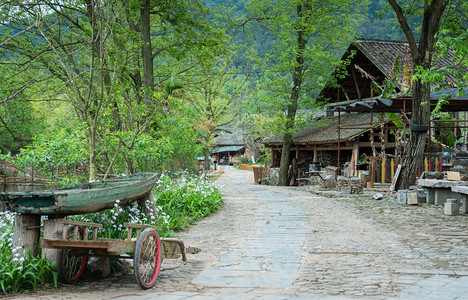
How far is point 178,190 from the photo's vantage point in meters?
11.6

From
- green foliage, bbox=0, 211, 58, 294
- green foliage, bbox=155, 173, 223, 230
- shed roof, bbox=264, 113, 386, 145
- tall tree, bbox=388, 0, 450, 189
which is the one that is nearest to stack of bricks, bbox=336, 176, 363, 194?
tall tree, bbox=388, 0, 450, 189

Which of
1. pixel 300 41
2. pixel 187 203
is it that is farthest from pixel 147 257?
pixel 300 41

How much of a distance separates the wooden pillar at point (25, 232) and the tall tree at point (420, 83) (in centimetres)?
1127

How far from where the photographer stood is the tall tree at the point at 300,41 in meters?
23.3

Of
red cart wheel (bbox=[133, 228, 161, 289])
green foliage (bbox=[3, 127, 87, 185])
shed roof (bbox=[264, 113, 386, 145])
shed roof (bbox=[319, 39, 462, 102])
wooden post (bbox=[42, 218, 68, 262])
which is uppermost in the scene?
shed roof (bbox=[319, 39, 462, 102])

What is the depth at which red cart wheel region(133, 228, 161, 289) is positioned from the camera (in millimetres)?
4844

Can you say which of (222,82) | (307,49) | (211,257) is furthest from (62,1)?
(222,82)

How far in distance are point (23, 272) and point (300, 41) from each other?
21924mm

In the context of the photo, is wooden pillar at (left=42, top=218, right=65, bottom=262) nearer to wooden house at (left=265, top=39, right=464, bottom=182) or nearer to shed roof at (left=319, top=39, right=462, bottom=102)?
wooden house at (left=265, top=39, right=464, bottom=182)

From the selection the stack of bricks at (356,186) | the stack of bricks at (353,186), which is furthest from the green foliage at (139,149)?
the stack of bricks at (356,186)

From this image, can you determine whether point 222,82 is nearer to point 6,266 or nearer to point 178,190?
point 178,190

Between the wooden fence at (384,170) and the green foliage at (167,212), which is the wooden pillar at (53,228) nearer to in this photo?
the green foliage at (167,212)

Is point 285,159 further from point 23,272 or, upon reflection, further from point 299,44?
point 23,272

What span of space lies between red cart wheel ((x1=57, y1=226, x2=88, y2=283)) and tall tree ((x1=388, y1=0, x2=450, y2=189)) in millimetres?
10821
